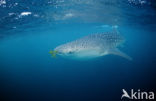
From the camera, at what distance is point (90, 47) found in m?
8.21

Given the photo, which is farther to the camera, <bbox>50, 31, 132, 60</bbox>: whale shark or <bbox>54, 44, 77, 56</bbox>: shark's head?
<bbox>50, 31, 132, 60</bbox>: whale shark

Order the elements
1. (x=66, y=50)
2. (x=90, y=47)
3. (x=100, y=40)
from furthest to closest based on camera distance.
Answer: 1. (x=100, y=40)
2. (x=90, y=47)
3. (x=66, y=50)

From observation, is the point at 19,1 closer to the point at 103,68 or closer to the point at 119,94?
the point at 119,94

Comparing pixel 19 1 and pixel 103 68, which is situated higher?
pixel 19 1

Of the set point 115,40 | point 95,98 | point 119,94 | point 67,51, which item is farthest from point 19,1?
point 119,94

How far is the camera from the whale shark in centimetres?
751

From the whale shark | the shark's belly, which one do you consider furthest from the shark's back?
the shark's belly

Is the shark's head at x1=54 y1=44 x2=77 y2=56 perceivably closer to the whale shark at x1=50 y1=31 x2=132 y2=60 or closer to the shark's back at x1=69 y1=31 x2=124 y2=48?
the whale shark at x1=50 y1=31 x2=132 y2=60

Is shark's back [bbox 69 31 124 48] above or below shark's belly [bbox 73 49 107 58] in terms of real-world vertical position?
above

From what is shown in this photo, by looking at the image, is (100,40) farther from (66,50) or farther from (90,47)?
(66,50)

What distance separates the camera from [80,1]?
12.4 metres

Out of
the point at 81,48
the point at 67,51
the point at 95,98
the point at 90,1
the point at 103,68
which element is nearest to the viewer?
the point at 67,51

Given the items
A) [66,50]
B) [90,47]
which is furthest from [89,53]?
[66,50]

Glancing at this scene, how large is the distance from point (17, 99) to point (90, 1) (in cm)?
1434
